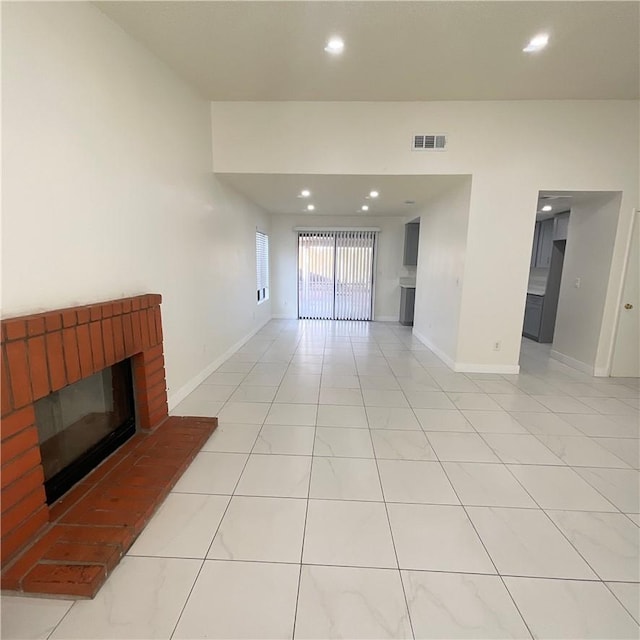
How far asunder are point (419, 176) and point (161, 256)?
290cm

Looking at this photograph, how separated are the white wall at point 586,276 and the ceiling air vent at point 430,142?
1.96 meters

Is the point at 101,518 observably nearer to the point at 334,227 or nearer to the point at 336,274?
the point at 336,274

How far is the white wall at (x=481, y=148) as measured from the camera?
3475mm

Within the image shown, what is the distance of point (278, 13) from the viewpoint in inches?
86.4

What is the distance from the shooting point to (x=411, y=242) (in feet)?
23.1

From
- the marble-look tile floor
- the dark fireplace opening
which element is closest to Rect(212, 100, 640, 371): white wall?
the marble-look tile floor

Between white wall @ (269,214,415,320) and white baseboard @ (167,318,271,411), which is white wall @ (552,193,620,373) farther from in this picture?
white baseboard @ (167,318,271,411)

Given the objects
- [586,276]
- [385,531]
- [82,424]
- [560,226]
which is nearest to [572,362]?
[586,276]

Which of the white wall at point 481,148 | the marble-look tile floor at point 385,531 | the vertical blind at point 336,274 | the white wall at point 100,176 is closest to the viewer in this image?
the marble-look tile floor at point 385,531

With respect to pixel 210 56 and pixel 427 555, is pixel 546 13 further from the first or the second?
pixel 427 555

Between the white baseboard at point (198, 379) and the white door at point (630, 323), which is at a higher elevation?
the white door at point (630, 323)

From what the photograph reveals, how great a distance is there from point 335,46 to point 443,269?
2994mm

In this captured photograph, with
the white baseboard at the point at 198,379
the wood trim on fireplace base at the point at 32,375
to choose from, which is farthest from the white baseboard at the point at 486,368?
the wood trim on fireplace base at the point at 32,375

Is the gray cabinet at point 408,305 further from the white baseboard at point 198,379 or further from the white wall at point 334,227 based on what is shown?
the white baseboard at point 198,379
